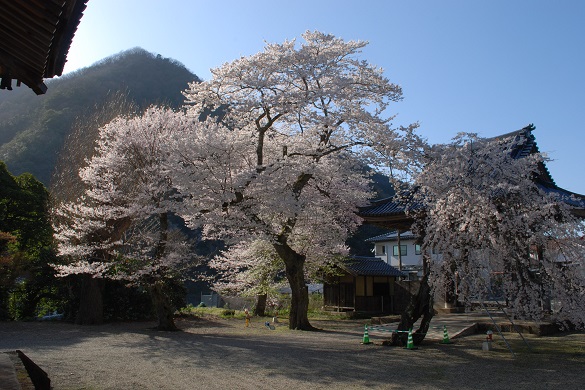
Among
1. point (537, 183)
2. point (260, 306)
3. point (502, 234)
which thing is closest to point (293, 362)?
point (502, 234)

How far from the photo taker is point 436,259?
33.4 feet

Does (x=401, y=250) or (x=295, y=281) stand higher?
(x=401, y=250)

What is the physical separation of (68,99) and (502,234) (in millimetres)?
53360

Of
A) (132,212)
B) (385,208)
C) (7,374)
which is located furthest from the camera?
(132,212)

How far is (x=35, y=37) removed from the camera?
13.9ft

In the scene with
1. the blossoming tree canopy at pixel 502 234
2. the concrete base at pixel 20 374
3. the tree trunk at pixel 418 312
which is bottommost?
the concrete base at pixel 20 374

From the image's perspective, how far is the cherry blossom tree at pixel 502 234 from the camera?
9.02 meters

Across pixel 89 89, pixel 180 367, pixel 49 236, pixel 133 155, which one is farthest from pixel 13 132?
pixel 180 367

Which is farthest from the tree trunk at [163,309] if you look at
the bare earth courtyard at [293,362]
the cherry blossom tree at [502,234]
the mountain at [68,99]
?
the mountain at [68,99]

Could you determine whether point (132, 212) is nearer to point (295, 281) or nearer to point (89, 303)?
point (89, 303)

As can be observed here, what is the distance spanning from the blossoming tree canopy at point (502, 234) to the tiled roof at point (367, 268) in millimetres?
14958

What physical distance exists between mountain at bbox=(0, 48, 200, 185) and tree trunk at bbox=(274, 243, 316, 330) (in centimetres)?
1786

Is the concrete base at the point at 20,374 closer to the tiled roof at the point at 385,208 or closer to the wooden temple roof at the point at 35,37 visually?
the wooden temple roof at the point at 35,37

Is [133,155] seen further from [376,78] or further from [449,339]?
[449,339]
